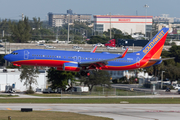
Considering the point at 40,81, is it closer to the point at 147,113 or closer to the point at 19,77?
the point at 19,77

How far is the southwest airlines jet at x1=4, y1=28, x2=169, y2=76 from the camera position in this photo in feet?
204

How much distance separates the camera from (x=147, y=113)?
163 ft

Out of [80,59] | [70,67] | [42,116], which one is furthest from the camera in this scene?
[80,59]

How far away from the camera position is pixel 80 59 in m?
64.9

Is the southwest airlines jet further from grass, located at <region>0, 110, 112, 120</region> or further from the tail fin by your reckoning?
grass, located at <region>0, 110, 112, 120</region>

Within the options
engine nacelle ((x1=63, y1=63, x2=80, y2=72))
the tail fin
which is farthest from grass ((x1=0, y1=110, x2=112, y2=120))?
the tail fin

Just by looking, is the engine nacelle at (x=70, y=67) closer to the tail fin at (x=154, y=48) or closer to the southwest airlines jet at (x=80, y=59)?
the southwest airlines jet at (x=80, y=59)

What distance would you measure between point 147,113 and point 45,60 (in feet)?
73.7

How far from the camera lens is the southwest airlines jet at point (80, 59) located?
6209 cm

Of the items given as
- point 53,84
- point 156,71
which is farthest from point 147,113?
point 156,71

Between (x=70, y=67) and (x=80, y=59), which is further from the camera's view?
(x=80, y=59)

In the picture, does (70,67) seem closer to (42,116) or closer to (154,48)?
(42,116)

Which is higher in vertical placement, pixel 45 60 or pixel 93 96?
pixel 45 60

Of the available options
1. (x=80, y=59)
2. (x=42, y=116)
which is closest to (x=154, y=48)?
(x=80, y=59)
